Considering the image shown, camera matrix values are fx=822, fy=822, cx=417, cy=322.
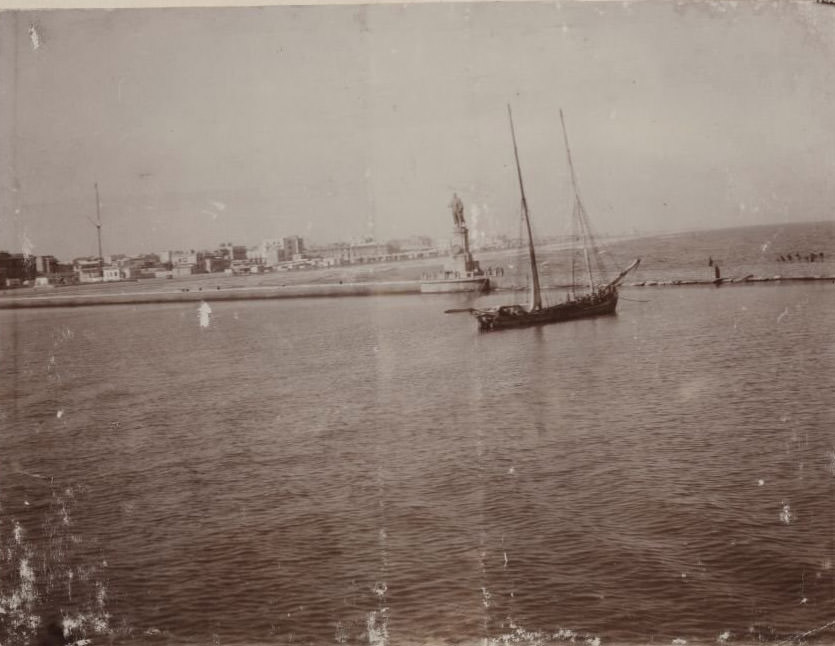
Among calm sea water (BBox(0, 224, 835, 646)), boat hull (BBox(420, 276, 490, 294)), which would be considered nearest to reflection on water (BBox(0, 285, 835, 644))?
calm sea water (BBox(0, 224, 835, 646))

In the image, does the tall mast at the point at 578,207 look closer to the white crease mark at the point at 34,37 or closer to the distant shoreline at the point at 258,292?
the distant shoreline at the point at 258,292

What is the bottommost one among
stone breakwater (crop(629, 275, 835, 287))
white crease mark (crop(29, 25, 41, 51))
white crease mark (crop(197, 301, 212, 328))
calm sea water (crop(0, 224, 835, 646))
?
calm sea water (crop(0, 224, 835, 646))

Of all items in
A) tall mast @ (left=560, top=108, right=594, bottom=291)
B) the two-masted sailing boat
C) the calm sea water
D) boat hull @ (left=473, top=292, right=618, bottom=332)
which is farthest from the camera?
boat hull @ (left=473, top=292, right=618, bottom=332)

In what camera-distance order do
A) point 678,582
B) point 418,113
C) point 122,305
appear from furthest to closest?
point 122,305 → point 418,113 → point 678,582

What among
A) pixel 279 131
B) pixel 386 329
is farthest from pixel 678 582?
pixel 279 131

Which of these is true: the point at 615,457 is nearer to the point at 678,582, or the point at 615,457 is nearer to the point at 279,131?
the point at 678,582

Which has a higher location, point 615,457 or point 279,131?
point 279,131

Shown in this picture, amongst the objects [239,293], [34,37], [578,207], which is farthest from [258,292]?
[578,207]

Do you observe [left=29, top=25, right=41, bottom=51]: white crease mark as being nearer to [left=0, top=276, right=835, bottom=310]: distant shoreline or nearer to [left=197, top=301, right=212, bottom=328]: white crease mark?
[left=0, top=276, right=835, bottom=310]: distant shoreline
